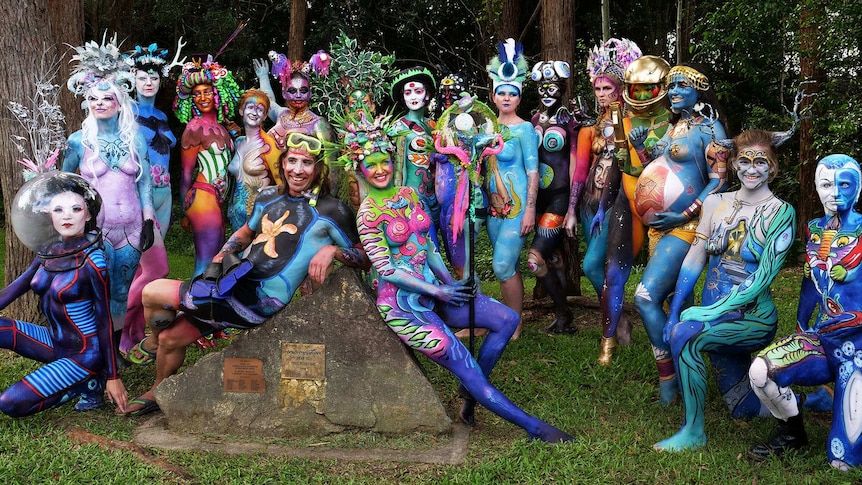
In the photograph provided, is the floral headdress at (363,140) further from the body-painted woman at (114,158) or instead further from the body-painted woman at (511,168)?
the body-painted woman at (114,158)

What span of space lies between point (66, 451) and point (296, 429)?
1.24 metres

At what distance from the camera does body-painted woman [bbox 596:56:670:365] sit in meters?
5.36

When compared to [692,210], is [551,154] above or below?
above

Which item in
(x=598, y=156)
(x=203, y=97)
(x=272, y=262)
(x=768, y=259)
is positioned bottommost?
(x=768, y=259)

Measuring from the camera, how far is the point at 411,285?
4508mm

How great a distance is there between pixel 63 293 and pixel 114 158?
123 cm

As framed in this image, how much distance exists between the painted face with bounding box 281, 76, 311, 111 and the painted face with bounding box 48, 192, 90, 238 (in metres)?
2.21

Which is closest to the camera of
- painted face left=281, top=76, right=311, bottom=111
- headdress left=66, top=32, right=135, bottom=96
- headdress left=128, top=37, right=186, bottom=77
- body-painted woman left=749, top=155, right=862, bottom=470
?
body-painted woman left=749, top=155, right=862, bottom=470

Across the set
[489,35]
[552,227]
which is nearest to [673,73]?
[552,227]

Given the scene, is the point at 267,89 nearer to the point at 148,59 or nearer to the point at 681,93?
the point at 148,59

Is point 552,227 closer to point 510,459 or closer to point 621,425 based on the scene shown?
point 621,425

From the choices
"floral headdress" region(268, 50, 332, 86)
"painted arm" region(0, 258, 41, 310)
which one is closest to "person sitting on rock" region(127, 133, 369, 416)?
"painted arm" region(0, 258, 41, 310)

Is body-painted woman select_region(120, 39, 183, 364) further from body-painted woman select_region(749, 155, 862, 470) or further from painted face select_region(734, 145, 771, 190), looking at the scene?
body-painted woman select_region(749, 155, 862, 470)

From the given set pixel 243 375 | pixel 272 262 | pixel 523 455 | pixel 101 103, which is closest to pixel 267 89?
pixel 101 103
